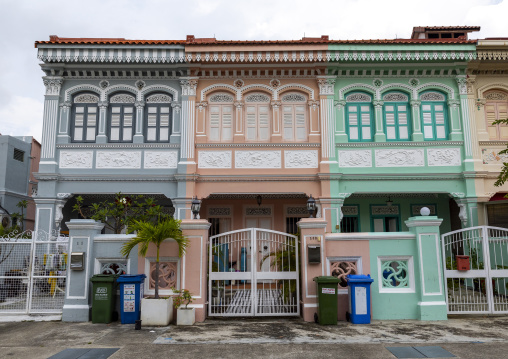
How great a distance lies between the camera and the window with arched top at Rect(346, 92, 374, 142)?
605 inches

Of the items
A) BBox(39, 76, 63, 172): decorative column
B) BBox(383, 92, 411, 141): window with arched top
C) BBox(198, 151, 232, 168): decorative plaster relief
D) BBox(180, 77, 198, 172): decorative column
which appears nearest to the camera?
BBox(39, 76, 63, 172): decorative column

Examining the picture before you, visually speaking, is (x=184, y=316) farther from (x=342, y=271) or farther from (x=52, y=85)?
(x=52, y=85)

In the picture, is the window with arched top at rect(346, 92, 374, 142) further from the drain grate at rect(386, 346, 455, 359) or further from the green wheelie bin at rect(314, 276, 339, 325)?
the drain grate at rect(386, 346, 455, 359)

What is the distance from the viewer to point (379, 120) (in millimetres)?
15289

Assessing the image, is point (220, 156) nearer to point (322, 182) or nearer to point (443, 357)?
point (322, 182)

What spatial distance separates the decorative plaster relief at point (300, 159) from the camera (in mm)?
15031

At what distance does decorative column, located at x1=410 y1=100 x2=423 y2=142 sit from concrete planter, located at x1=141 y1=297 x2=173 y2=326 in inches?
415

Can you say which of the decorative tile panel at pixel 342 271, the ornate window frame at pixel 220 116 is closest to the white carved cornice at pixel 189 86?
the ornate window frame at pixel 220 116

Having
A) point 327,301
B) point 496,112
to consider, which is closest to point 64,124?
point 327,301

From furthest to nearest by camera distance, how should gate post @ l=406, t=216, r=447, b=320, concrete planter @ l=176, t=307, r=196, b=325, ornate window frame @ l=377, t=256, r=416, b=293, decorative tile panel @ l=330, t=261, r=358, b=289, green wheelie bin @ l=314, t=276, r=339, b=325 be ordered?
decorative tile panel @ l=330, t=261, r=358, b=289
ornate window frame @ l=377, t=256, r=416, b=293
gate post @ l=406, t=216, r=447, b=320
concrete planter @ l=176, t=307, r=196, b=325
green wheelie bin @ l=314, t=276, r=339, b=325

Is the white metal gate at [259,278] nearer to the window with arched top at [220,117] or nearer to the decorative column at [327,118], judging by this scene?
the decorative column at [327,118]

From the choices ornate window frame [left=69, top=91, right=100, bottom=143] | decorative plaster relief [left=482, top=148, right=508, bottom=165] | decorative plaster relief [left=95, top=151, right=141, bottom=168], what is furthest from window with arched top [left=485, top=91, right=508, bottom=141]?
ornate window frame [left=69, top=91, right=100, bottom=143]

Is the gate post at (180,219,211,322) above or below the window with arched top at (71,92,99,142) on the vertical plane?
below

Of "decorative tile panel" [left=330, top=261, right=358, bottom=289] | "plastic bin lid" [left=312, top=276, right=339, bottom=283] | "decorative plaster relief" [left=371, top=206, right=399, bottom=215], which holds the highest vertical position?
"decorative plaster relief" [left=371, top=206, right=399, bottom=215]
